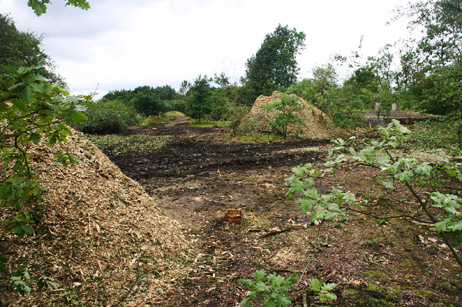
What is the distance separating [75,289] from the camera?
2053mm

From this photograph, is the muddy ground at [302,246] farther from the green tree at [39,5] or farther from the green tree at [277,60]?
the green tree at [277,60]

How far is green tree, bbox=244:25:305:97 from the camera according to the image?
35781 mm

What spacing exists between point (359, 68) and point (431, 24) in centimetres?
1053

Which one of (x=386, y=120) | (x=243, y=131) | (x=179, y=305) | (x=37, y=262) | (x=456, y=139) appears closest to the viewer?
(x=37, y=262)

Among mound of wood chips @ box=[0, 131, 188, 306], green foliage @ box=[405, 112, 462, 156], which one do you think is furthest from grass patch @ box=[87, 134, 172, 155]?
green foliage @ box=[405, 112, 462, 156]

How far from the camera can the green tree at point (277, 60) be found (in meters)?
35.8

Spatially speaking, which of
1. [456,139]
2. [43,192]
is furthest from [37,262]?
[456,139]

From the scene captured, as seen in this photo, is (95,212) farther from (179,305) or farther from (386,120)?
(386,120)

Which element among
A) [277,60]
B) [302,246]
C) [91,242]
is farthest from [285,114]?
[277,60]

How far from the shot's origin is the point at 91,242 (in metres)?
2.40

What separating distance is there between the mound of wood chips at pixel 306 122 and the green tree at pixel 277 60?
2050 centimetres

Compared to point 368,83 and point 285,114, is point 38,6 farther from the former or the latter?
point 368,83

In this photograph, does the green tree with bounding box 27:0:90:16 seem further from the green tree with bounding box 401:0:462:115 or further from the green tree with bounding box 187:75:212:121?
the green tree with bounding box 187:75:212:121

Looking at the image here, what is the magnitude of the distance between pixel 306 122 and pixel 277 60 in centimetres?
2500
